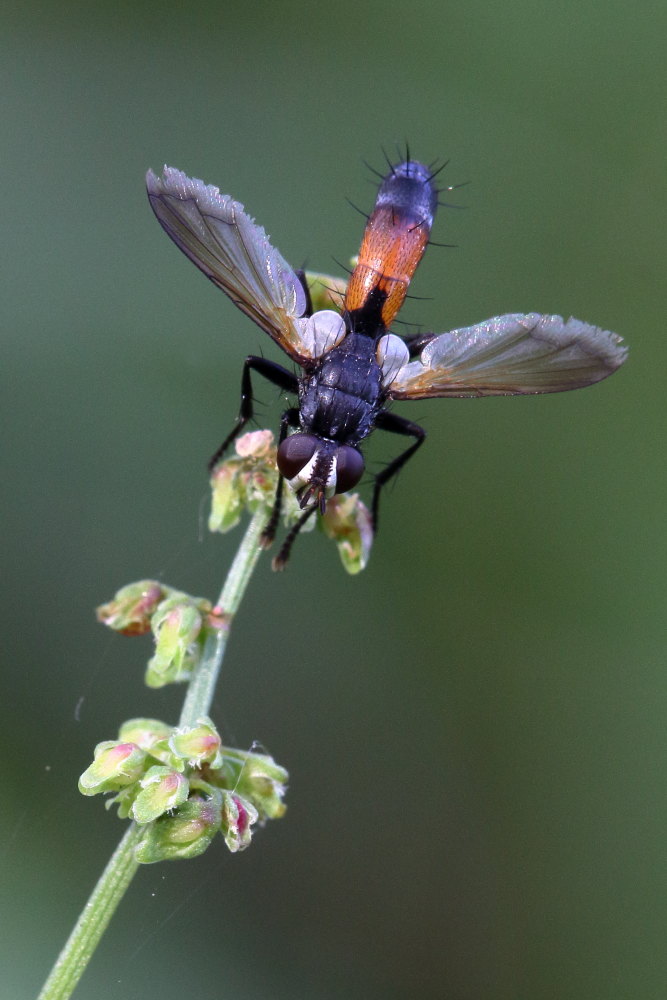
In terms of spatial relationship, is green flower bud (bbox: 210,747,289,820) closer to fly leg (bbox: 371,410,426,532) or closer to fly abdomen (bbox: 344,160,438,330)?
fly leg (bbox: 371,410,426,532)

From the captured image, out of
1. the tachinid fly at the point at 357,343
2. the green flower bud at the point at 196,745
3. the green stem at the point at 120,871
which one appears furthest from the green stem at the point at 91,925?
the tachinid fly at the point at 357,343

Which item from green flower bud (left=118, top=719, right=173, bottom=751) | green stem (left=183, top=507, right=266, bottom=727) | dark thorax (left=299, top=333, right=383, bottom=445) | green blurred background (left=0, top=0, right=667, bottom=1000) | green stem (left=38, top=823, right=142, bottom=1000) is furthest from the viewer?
green blurred background (left=0, top=0, right=667, bottom=1000)

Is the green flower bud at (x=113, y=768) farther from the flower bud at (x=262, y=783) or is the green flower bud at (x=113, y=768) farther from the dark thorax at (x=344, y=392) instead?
the dark thorax at (x=344, y=392)

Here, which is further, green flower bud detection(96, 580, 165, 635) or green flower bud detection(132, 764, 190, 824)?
green flower bud detection(96, 580, 165, 635)

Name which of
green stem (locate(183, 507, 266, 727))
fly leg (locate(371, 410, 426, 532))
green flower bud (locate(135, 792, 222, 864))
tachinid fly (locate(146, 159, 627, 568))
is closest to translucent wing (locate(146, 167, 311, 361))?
tachinid fly (locate(146, 159, 627, 568))

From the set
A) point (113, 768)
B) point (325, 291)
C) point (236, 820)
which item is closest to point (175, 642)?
point (113, 768)

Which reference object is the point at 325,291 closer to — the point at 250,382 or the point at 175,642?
the point at 250,382
